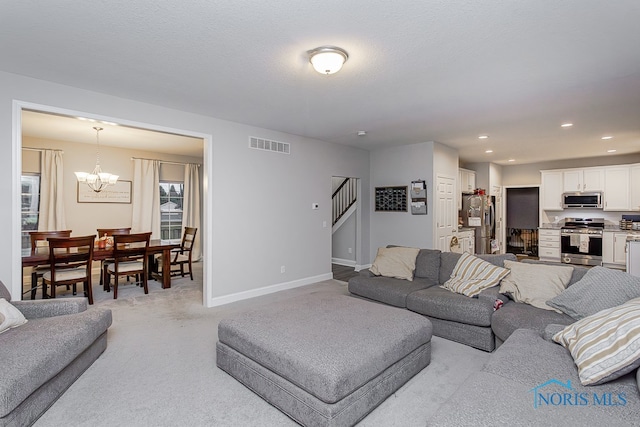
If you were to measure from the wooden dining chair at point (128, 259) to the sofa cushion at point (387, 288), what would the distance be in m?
3.20

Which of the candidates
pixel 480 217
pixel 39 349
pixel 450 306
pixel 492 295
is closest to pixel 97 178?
pixel 39 349

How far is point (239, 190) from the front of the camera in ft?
15.5

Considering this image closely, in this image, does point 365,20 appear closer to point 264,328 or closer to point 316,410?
point 264,328

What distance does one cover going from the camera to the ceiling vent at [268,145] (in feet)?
16.1

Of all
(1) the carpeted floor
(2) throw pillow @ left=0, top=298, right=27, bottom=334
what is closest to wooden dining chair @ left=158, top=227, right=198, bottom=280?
(1) the carpeted floor

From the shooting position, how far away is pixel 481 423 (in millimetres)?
1310

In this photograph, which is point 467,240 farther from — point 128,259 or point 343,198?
point 128,259

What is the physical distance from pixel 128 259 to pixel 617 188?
9.81 meters

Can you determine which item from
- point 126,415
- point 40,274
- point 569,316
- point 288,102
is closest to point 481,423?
point 569,316

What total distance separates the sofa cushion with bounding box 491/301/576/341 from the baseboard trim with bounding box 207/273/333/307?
325cm

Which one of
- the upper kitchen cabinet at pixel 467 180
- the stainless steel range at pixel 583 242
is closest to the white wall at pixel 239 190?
the upper kitchen cabinet at pixel 467 180

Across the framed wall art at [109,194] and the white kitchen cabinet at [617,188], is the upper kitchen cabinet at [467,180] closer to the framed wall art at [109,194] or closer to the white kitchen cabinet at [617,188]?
the white kitchen cabinet at [617,188]

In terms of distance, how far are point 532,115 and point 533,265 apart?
85.3 inches

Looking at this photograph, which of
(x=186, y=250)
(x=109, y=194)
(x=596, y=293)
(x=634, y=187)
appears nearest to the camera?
(x=596, y=293)
